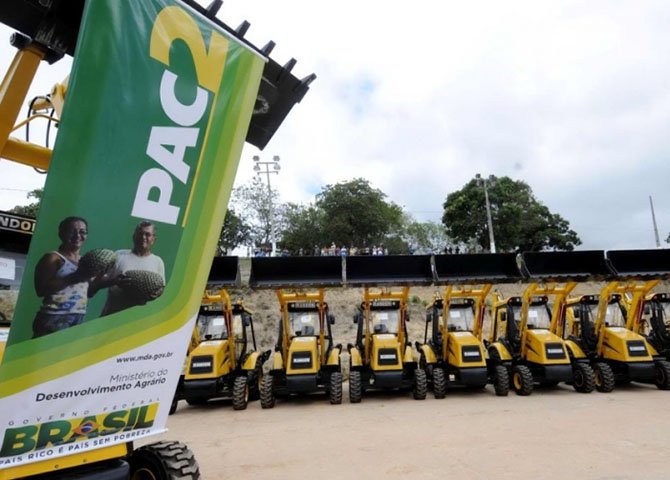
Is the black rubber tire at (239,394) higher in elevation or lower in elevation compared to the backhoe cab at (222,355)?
lower

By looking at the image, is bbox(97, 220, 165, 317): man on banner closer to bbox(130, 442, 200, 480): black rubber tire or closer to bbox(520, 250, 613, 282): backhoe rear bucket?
bbox(130, 442, 200, 480): black rubber tire

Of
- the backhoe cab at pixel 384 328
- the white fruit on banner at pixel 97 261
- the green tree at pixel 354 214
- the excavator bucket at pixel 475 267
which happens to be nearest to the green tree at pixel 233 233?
the green tree at pixel 354 214

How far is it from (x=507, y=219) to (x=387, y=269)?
24.8m

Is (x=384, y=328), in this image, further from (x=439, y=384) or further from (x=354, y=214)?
(x=354, y=214)

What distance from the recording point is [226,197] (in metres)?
3.07

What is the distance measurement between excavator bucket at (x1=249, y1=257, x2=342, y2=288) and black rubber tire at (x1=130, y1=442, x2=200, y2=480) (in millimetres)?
7072

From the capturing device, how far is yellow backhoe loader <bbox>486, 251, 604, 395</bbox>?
10.4m

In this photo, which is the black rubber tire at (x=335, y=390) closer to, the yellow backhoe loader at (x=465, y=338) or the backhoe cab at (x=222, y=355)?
the backhoe cab at (x=222, y=355)

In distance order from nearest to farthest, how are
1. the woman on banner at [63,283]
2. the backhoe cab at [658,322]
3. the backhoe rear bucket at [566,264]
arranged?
the woman on banner at [63,283] → the backhoe rear bucket at [566,264] → the backhoe cab at [658,322]

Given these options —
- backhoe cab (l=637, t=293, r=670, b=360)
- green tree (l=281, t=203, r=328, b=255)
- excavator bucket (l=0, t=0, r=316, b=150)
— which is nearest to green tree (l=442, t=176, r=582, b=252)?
green tree (l=281, t=203, r=328, b=255)

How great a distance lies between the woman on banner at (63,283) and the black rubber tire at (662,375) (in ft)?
40.3

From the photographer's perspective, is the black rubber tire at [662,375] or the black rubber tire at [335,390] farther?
the black rubber tire at [662,375]

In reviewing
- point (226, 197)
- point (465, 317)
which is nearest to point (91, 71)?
point (226, 197)

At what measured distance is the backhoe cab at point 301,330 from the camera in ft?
32.9
